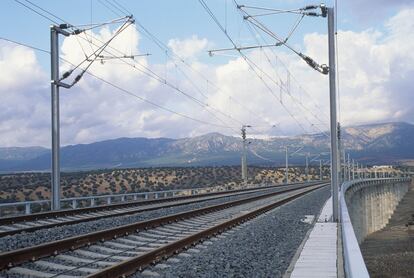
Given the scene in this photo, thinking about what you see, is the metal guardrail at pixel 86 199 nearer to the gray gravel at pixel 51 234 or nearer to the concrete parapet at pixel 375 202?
the gray gravel at pixel 51 234

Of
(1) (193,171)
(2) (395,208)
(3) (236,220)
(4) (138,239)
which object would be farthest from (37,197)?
(2) (395,208)

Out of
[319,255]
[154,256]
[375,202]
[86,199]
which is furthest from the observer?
[375,202]

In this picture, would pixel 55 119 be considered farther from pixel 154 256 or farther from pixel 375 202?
pixel 375 202

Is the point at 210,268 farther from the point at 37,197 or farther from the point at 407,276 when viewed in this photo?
the point at 37,197

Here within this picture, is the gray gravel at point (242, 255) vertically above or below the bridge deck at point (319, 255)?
below

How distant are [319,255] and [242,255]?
174cm

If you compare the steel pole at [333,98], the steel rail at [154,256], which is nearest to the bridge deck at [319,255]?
the steel pole at [333,98]

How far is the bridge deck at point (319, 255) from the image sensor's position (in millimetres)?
11211

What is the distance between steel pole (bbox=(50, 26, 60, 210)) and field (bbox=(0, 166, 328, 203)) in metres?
27.7

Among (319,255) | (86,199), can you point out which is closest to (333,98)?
(319,255)

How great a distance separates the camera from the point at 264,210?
29.1 meters

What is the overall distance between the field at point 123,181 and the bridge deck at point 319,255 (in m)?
41.2

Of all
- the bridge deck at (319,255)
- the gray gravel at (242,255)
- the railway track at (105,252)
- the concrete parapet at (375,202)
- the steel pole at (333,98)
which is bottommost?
the concrete parapet at (375,202)

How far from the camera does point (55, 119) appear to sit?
2809cm
